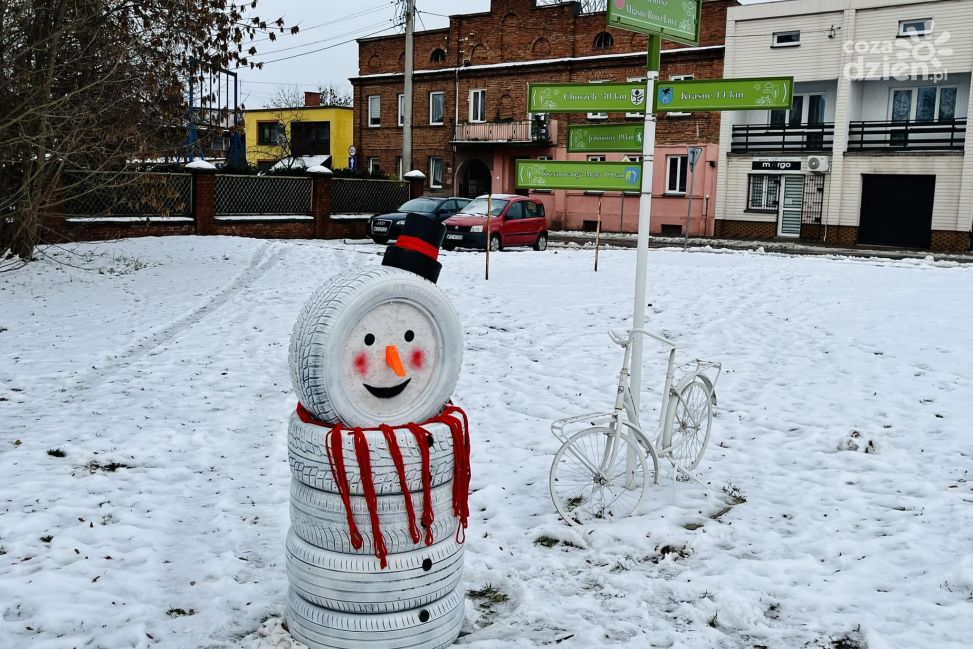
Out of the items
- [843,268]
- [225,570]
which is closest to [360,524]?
[225,570]

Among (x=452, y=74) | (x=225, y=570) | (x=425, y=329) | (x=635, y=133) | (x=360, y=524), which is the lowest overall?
(x=225, y=570)

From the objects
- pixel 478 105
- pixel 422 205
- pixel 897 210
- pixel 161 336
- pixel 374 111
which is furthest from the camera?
pixel 374 111

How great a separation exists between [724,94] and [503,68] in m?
37.9

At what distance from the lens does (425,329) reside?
3799 mm

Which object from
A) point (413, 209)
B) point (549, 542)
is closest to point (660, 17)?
point (549, 542)

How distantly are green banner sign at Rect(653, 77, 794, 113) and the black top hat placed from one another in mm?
2265

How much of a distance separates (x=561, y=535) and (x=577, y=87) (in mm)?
3070

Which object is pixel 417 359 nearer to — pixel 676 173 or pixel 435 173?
pixel 676 173

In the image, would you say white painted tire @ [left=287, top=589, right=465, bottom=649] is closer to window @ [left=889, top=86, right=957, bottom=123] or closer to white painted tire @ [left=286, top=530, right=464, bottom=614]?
white painted tire @ [left=286, top=530, right=464, bottom=614]

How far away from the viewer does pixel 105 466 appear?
5953 mm

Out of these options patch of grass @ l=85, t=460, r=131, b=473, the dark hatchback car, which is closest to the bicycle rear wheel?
patch of grass @ l=85, t=460, r=131, b=473

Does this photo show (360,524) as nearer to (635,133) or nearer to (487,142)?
(635,133)

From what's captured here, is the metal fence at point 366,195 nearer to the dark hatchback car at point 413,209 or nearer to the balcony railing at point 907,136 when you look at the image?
the dark hatchback car at point 413,209

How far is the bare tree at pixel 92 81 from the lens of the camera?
1304cm
